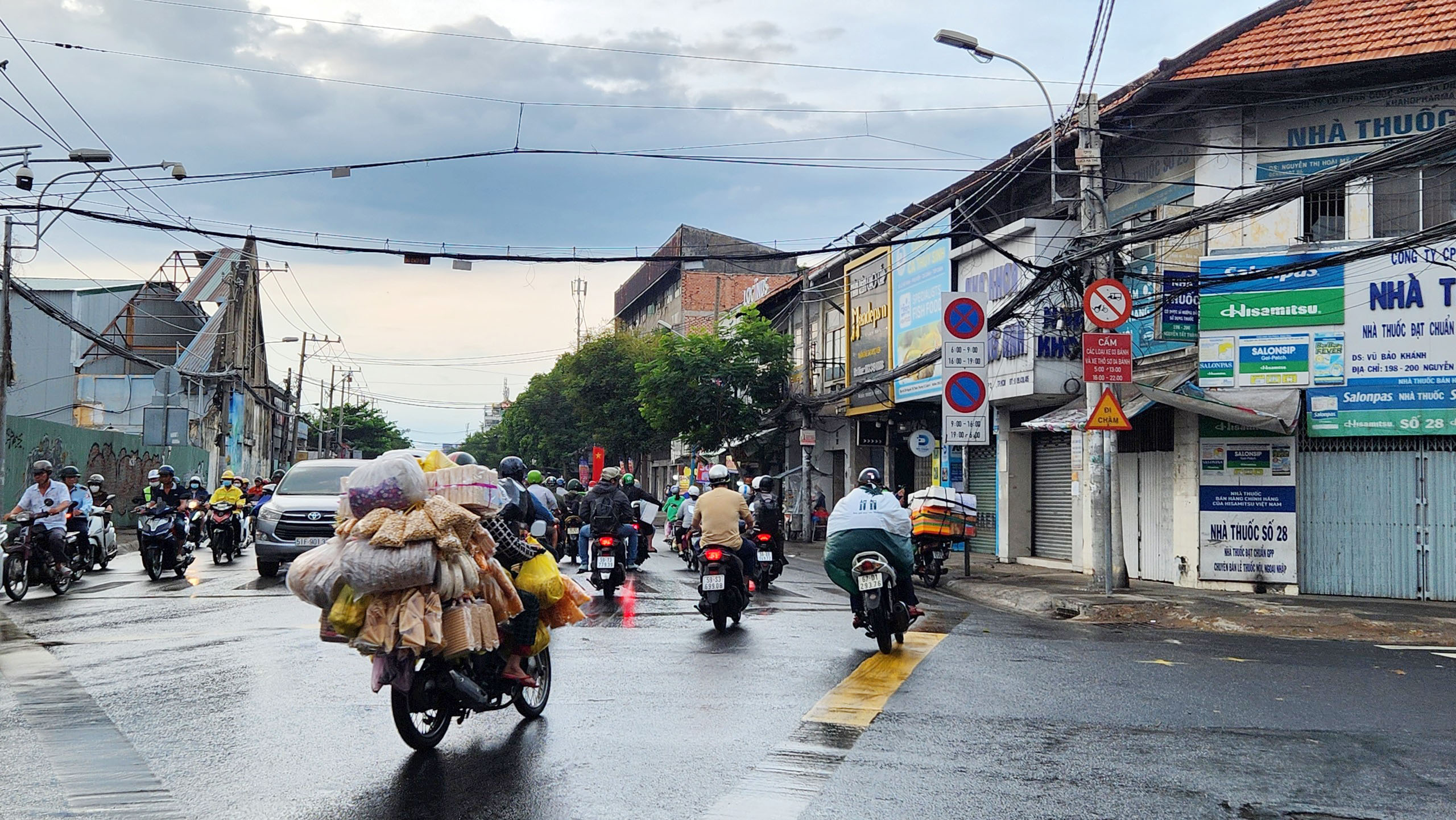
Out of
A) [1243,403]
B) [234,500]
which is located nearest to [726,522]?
[1243,403]

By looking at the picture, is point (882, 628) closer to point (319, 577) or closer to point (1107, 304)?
point (319, 577)

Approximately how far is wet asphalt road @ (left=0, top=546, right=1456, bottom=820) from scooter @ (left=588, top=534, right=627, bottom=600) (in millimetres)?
3524

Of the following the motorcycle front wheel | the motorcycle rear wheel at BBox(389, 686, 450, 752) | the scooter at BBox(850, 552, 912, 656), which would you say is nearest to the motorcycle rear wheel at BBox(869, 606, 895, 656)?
the scooter at BBox(850, 552, 912, 656)

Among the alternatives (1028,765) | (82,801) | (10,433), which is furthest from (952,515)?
(10,433)

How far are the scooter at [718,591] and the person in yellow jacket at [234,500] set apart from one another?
12935 millimetres

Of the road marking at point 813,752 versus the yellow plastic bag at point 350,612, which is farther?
the yellow plastic bag at point 350,612

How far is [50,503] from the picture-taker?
14.6 meters

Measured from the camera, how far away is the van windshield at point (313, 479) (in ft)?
58.6

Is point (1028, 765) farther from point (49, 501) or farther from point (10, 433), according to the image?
point (10, 433)

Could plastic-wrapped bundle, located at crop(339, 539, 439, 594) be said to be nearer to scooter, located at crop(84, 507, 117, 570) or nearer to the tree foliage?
scooter, located at crop(84, 507, 117, 570)

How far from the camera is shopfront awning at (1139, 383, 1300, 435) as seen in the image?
15836 mm

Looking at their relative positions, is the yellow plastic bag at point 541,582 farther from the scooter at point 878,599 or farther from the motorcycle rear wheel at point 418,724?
the scooter at point 878,599

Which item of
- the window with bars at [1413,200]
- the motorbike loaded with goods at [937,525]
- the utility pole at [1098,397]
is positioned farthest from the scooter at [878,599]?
the window with bars at [1413,200]

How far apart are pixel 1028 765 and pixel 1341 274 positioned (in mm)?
12773
